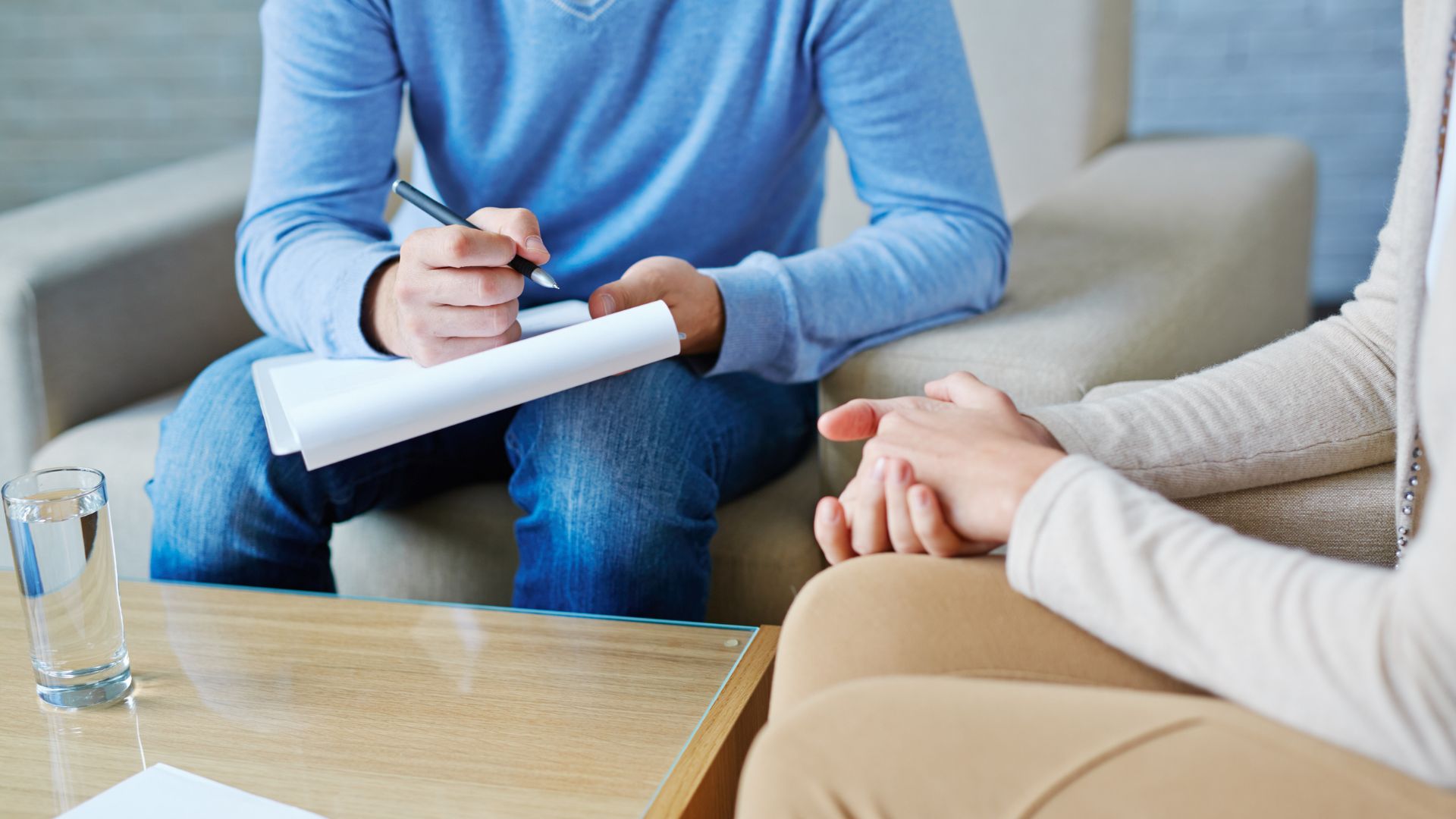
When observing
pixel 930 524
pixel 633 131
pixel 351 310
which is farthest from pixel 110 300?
pixel 930 524

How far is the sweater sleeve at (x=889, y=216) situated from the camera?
3.38ft

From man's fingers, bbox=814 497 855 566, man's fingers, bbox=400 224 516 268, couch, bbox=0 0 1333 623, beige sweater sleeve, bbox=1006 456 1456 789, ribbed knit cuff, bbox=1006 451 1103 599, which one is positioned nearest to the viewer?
beige sweater sleeve, bbox=1006 456 1456 789

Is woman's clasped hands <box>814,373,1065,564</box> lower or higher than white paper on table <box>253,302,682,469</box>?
lower

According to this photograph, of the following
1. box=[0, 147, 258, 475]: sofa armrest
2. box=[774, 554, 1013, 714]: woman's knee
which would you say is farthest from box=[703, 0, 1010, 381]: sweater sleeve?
box=[0, 147, 258, 475]: sofa armrest

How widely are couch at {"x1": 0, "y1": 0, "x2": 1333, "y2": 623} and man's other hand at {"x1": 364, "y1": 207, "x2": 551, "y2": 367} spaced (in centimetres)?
28

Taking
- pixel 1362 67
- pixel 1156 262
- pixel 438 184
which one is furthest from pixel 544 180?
pixel 1362 67

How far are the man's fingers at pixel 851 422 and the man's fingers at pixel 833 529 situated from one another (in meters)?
0.07

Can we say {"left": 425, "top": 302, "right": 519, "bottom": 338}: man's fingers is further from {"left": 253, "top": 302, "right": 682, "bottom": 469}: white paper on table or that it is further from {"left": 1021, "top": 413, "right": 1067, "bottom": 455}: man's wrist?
{"left": 1021, "top": 413, "right": 1067, "bottom": 455}: man's wrist

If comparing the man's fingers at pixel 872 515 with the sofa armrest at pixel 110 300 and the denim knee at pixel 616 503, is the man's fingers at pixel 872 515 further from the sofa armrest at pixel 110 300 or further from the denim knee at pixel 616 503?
the sofa armrest at pixel 110 300

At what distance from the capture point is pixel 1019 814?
20.4 inches

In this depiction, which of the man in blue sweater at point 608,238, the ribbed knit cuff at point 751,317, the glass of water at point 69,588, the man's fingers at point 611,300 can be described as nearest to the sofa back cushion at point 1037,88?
the man in blue sweater at point 608,238

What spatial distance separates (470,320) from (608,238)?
1.02ft

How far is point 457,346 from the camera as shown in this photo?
0.90m

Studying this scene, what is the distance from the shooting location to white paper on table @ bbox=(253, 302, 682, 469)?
75 centimetres
